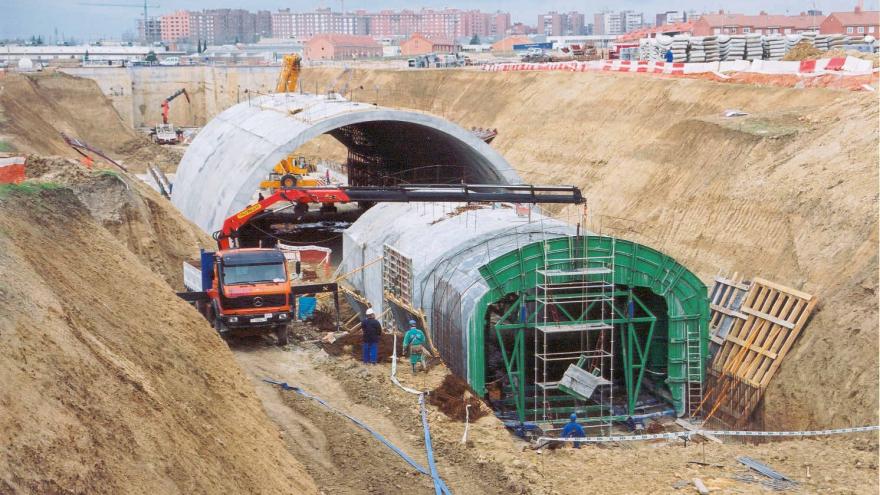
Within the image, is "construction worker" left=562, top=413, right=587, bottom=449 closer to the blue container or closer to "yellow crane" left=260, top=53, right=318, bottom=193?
the blue container

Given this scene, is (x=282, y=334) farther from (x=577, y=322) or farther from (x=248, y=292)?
(x=577, y=322)

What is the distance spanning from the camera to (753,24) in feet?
371

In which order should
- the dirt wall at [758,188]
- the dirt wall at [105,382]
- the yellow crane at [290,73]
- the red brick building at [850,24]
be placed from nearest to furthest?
the dirt wall at [105,382] → the dirt wall at [758,188] → the yellow crane at [290,73] → the red brick building at [850,24]

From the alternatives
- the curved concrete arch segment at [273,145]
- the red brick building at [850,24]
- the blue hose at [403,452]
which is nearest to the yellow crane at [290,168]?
the curved concrete arch segment at [273,145]

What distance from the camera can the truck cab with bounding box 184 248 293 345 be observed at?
70.4 ft

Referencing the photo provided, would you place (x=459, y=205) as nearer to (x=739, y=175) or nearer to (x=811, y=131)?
(x=739, y=175)

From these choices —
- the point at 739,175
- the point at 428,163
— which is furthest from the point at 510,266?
the point at 428,163

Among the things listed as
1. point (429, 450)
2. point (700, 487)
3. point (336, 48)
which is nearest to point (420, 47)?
point (336, 48)

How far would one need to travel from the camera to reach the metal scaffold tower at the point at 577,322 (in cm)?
1833

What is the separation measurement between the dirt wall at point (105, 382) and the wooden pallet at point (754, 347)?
32.6 ft

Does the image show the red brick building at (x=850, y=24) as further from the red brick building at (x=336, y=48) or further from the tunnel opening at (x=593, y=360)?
the tunnel opening at (x=593, y=360)

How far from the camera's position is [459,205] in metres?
25.6

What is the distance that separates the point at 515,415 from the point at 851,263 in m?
7.84

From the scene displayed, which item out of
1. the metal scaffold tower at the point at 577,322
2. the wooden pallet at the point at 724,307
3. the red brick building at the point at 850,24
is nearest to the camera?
the metal scaffold tower at the point at 577,322
